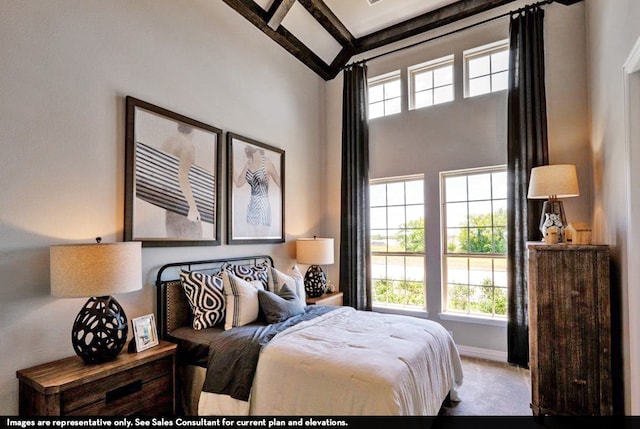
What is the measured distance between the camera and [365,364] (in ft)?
6.35

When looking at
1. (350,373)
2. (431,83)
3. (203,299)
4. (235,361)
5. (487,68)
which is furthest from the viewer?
(431,83)

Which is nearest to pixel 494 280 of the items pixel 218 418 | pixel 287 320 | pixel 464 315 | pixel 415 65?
pixel 464 315

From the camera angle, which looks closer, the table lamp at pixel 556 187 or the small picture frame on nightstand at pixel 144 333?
the small picture frame on nightstand at pixel 144 333

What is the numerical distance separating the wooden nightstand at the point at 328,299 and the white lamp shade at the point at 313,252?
0.41 meters

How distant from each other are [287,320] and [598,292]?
2260 millimetres

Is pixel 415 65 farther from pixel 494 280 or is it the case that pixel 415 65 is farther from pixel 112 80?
pixel 112 80

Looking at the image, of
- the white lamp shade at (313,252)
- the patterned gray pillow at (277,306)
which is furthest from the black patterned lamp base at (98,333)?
the white lamp shade at (313,252)

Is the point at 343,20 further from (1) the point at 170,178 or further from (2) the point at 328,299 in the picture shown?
(2) the point at 328,299

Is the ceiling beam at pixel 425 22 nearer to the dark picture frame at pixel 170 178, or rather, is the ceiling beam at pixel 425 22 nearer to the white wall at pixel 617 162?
the white wall at pixel 617 162

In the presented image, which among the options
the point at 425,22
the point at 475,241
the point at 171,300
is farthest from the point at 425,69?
the point at 171,300

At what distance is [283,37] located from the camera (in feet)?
13.7

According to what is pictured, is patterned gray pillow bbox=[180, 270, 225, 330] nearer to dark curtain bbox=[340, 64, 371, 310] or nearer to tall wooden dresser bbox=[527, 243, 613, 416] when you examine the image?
dark curtain bbox=[340, 64, 371, 310]

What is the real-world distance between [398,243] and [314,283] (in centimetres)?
123

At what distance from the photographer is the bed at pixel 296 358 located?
6.17ft
